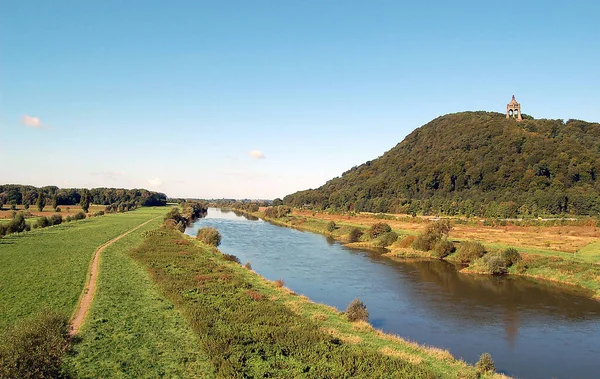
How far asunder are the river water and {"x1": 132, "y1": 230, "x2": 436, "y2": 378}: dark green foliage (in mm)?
7296

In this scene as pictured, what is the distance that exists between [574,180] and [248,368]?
12608cm

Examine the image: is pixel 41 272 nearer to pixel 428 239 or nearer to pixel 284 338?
pixel 284 338

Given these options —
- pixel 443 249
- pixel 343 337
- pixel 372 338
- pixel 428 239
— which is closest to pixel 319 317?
→ pixel 343 337

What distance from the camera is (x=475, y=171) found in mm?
137500

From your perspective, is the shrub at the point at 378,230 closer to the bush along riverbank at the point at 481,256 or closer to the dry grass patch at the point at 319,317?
the bush along riverbank at the point at 481,256

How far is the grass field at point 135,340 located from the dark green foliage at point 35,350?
117 centimetres

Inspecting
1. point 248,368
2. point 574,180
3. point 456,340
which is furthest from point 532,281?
point 574,180

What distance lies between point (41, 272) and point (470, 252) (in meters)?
49.3

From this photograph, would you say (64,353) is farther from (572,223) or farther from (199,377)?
(572,223)

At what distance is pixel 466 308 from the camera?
32.3 m

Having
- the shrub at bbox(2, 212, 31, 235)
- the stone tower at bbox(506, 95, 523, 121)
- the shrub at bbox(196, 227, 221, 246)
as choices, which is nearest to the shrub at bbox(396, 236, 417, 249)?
the shrub at bbox(196, 227, 221, 246)

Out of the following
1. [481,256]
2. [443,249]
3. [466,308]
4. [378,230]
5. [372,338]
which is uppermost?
A: [378,230]

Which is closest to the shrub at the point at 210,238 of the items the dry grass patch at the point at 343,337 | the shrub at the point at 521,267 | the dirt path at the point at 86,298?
the dirt path at the point at 86,298

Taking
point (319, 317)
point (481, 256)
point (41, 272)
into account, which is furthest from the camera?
point (481, 256)
